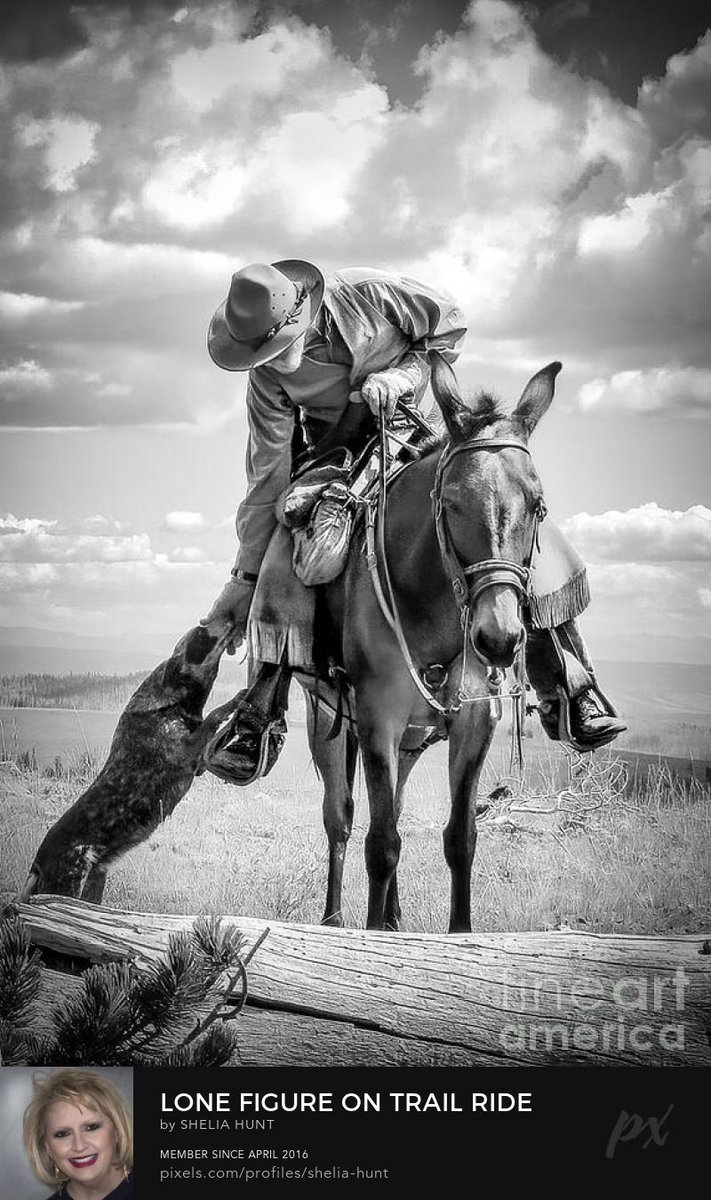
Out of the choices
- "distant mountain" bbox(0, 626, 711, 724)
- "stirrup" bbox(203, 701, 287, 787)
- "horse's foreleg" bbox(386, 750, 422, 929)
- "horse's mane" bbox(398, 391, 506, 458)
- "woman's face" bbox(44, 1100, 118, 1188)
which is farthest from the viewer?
"distant mountain" bbox(0, 626, 711, 724)

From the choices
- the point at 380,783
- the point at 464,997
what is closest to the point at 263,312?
the point at 380,783

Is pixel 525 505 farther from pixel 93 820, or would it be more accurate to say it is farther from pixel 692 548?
pixel 93 820

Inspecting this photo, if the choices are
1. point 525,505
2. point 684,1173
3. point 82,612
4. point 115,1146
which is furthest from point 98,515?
point 684,1173

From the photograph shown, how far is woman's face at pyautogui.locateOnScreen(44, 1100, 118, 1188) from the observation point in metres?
3.99

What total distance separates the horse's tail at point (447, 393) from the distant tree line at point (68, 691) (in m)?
1.84

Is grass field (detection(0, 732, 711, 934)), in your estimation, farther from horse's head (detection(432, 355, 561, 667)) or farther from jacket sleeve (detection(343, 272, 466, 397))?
jacket sleeve (detection(343, 272, 466, 397))

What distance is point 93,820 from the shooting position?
16.4 ft

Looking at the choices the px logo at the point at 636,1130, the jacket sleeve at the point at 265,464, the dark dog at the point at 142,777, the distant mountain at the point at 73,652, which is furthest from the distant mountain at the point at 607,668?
the px logo at the point at 636,1130

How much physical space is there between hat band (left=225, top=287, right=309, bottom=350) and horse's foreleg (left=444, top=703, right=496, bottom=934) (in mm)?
1426

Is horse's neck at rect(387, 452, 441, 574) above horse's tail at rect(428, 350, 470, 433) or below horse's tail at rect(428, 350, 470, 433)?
below

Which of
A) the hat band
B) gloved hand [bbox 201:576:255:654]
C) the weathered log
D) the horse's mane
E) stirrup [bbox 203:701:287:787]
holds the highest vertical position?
the hat band

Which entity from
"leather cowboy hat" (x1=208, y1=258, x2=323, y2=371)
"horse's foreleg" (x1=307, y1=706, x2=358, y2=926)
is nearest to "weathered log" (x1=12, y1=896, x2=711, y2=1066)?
"horse's foreleg" (x1=307, y1=706, x2=358, y2=926)

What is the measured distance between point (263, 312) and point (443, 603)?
1160 mm

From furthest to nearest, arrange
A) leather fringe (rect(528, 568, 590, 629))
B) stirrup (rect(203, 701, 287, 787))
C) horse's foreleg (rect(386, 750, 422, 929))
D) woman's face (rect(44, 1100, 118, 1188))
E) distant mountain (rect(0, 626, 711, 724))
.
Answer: distant mountain (rect(0, 626, 711, 724)), stirrup (rect(203, 701, 287, 787)), horse's foreleg (rect(386, 750, 422, 929)), leather fringe (rect(528, 568, 590, 629)), woman's face (rect(44, 1100, 118, 1188))
